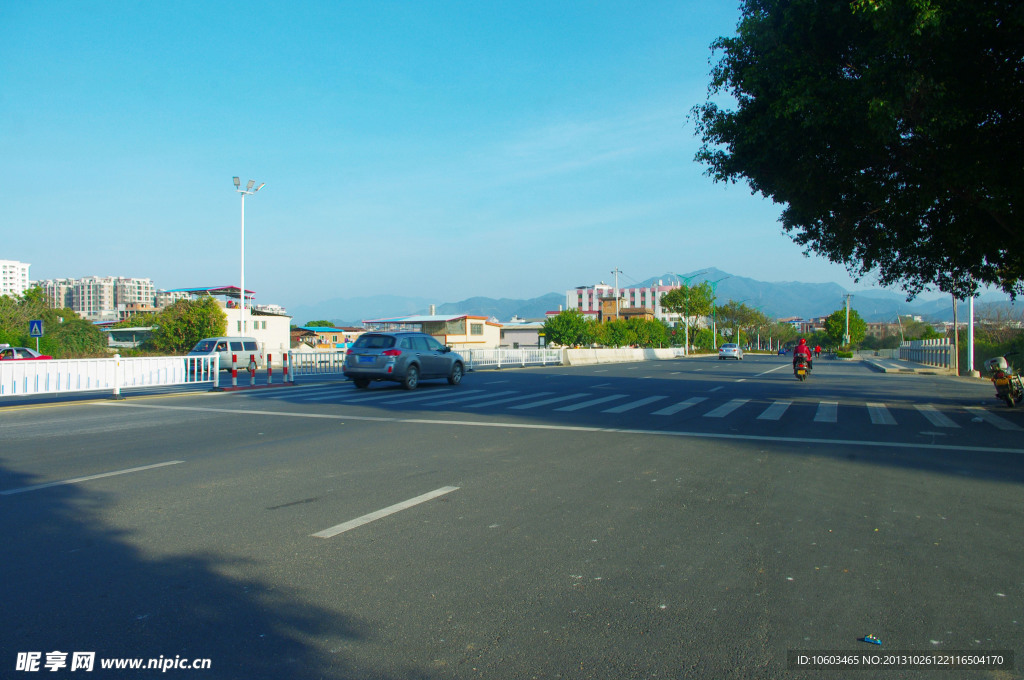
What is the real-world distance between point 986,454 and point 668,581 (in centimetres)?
715

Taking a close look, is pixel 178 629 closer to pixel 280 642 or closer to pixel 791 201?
pixel 280 642

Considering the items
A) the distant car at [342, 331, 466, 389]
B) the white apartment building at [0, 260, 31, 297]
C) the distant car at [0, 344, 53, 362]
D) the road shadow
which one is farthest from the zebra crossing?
the white apartment building at [0, 260, 31, 297]

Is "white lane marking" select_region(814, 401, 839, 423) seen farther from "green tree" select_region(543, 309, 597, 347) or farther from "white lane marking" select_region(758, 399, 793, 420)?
"green tree" select_region(543, 309, 597, 347)

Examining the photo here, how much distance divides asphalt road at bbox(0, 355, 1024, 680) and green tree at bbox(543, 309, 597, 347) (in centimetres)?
7187

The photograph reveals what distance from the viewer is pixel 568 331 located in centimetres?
8225

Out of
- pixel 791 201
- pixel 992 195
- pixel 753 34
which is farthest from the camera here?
pixel 791 201

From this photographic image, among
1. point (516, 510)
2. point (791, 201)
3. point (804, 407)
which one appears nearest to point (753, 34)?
point (791, 201)

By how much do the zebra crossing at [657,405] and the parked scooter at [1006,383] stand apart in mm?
692

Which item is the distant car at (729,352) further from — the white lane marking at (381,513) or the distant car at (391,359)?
the white lane marking at (381,513)

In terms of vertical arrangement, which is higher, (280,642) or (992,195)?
(992,195)

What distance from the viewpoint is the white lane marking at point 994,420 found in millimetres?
11547

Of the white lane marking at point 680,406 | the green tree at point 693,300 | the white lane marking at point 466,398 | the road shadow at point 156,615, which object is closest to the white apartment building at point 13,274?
the green tree at point 693,300

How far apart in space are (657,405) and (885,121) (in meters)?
7.27

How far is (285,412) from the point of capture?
44.9 ft
